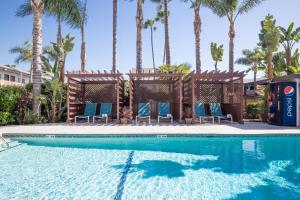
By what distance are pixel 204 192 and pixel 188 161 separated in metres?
2.09

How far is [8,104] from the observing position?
12758 millimetres

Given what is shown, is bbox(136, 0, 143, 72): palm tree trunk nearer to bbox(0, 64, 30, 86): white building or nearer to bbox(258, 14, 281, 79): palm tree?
bbox(258, 14, 281, 79): palm tree

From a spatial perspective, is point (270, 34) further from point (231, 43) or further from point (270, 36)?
point (231, 43)

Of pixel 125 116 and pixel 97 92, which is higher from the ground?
pixel 97 92

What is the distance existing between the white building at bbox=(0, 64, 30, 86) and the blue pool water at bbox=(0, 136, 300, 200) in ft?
70.6

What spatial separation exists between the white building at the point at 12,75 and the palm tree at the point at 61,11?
968cm

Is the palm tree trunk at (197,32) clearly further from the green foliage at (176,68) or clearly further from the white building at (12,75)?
the white building at (12,75)

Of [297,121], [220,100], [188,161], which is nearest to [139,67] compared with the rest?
[220,100]

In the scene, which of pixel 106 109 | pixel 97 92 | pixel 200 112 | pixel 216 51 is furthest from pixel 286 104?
pixel 216 51

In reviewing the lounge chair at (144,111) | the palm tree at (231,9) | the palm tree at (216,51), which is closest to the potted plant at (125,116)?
the lounge chair at (144,111)

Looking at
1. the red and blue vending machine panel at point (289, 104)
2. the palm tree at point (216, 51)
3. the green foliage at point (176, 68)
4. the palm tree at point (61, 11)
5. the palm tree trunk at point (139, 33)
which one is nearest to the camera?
the red and blue vending machine panel at point (289, 104)

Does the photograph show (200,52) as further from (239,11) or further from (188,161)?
(188,161)

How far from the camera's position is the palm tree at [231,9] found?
1958 cm

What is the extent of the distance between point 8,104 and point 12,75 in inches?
818
